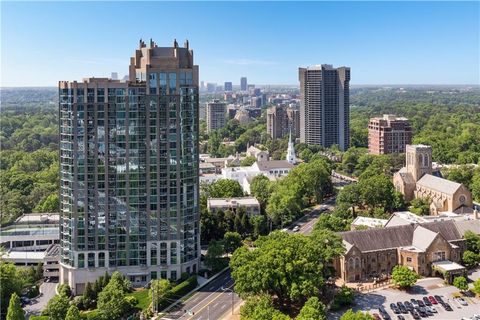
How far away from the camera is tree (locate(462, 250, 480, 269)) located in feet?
223

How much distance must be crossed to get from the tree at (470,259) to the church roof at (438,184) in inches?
836

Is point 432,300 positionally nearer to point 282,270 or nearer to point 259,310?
point 282,270

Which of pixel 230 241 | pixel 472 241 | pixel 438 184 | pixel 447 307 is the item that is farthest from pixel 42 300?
pixel 438 184

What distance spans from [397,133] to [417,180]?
6143cm

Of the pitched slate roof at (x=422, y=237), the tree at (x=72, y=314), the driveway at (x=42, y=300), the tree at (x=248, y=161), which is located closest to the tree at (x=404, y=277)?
the pitched slate roof at (x=422, y=237)

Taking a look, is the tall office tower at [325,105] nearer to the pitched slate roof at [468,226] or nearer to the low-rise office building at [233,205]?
the low-rise office building at [233,205]

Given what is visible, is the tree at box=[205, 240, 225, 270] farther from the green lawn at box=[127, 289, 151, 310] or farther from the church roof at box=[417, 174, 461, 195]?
the church roof at box=[417, 174, 461, 195]

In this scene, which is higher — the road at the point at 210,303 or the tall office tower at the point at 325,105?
the tall office tower at the point at 325,105

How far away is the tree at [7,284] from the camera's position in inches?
2315

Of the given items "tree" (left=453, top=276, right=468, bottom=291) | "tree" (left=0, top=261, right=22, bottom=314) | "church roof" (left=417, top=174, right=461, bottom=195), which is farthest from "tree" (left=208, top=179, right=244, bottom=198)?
"tree" (left=453, top=276, right=468, bottom=291)

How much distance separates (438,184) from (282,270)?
4802 cm

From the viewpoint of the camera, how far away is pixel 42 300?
62594 mm

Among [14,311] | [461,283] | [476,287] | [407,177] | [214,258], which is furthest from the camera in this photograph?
[407,177]

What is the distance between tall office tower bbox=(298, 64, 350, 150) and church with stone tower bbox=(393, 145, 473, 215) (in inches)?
2791
